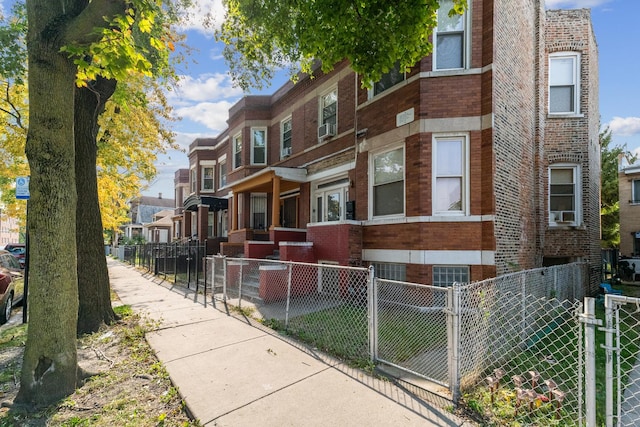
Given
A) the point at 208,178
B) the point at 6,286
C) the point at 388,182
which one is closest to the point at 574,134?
the point at 388,182

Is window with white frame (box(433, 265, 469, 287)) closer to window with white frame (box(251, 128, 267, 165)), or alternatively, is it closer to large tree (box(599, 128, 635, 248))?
window with white frame (box(251, 128, 267, 165))

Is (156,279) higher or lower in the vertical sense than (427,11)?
lower

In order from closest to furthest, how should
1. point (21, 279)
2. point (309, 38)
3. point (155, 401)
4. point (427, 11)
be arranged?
point (155, 401)
point (427, 11)
point (309, 38)
point (21, 279)

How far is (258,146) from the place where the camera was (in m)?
16.1

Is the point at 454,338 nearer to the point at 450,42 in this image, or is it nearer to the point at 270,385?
the point at 270,385

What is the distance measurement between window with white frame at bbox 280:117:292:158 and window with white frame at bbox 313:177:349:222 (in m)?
3.12

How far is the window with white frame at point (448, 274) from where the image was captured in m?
7.55

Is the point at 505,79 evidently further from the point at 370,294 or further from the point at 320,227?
the point at 370,294

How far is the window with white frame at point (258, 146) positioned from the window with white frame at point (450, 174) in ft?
32.7

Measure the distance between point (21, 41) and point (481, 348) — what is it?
39.3 ft

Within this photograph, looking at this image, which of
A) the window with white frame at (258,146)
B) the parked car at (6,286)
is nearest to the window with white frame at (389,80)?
the window with white frame at (258,146)

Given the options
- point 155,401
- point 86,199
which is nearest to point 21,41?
point 86,199

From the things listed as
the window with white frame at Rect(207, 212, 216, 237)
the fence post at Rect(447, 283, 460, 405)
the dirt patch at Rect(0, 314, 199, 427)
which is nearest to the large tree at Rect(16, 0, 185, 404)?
the dirt patch at Rect(0, 314, 199, 427)

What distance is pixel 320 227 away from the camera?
9.57 meters
